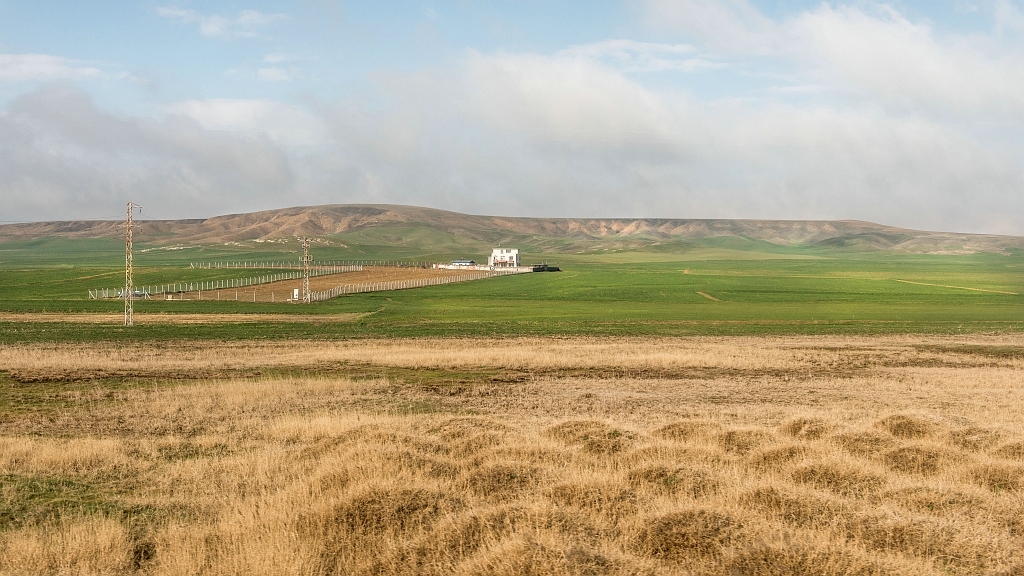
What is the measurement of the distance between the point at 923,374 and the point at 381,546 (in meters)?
30.3

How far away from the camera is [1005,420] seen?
21.7 meters

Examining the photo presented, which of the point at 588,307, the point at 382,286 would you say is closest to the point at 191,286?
the point at 382,286

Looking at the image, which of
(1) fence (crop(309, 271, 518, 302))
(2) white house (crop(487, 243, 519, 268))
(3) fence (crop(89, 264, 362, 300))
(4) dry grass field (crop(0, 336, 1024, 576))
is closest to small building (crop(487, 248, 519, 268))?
(2) white house (crop(487, 243, 519, 268))

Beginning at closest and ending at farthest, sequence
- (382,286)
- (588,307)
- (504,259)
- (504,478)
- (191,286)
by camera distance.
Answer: (504,478) < (588,307) < (382,286) < (191,286) < (504,259)

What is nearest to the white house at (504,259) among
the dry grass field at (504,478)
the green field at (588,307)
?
the green field at (588,307)

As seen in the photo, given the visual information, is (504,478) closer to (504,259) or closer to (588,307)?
(588,307)

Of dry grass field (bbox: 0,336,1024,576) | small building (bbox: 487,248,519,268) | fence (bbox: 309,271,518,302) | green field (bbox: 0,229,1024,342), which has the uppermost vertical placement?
small building (bbox: 487,248,519,268)

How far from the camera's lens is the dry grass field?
33.6 feet

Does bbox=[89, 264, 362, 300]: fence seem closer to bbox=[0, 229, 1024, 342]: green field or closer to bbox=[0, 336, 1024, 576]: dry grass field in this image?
bbox=[0, 229, 1024, 342]: green field

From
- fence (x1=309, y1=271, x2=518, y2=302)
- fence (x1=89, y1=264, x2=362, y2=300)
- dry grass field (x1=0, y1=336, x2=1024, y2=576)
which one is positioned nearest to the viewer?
dry grass field (x1=0, y1=336, x2=1024, y2=576)

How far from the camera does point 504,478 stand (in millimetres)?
13703

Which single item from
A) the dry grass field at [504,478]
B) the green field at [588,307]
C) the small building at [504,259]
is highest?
the small building at [504,259]

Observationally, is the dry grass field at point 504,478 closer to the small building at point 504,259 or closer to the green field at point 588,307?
the green field at point 588,307

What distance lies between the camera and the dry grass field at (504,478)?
10.2 metres
